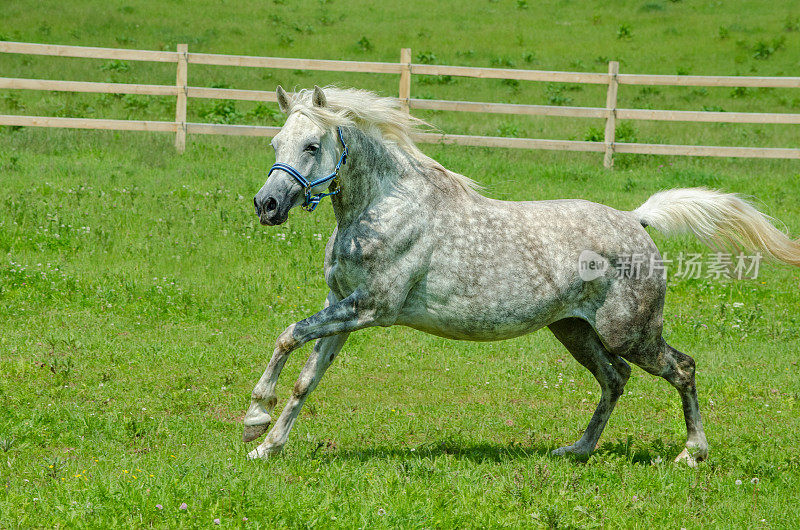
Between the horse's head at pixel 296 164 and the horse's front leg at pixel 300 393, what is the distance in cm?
119

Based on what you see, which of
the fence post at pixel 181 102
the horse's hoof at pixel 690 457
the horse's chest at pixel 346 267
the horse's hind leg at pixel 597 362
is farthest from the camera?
the fence post at pixel 181 102

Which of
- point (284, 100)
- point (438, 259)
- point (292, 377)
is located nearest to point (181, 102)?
point (292, 377)

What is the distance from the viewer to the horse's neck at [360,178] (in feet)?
18.4

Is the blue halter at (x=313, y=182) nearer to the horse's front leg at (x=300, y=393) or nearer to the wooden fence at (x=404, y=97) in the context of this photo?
the horse's front leg at (x=300, y=393)

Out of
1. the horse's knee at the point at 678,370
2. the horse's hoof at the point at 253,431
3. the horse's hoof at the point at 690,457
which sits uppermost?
the horse's knee at the point at 678,370

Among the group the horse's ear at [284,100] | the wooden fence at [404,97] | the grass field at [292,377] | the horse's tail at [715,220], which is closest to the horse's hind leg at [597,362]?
the grass field at [292,377]

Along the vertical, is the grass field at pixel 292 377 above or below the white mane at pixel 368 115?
below

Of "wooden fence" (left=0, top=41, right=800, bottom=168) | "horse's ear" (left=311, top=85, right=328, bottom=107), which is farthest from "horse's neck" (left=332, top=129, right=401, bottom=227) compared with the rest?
"wooden fence" (left=0, top=41, right=800, bottom=168)

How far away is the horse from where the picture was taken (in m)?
5.41

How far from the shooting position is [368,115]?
5637 millimetres

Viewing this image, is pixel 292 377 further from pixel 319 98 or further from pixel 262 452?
pixel 319 98

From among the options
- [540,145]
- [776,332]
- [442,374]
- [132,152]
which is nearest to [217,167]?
[132,152]

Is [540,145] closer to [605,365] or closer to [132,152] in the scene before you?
[132,152]

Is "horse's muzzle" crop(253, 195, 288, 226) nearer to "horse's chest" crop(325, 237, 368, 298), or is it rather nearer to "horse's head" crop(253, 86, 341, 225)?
"horse's head" crop(253, 86, 341, 225)
